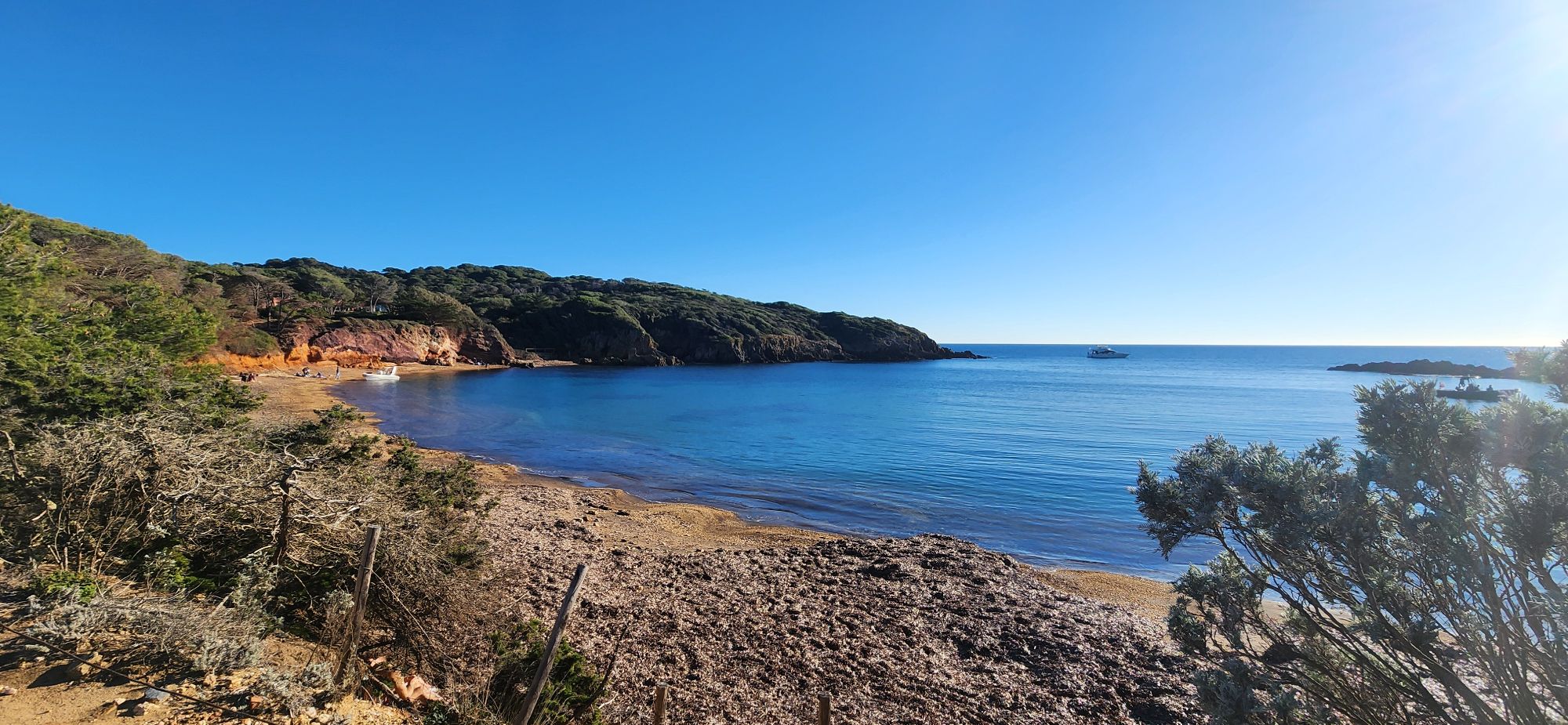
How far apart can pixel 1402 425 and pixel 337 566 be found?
8.07m

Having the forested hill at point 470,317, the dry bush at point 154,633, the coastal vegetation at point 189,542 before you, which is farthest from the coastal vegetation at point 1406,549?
the forested hill at point 470,317

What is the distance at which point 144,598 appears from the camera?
4.30 m

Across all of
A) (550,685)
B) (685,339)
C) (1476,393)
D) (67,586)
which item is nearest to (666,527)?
(550,685)

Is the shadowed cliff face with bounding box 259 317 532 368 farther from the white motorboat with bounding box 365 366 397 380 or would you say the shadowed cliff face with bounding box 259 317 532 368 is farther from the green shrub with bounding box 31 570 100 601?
the green shrub with bounding box 31 570 100 601

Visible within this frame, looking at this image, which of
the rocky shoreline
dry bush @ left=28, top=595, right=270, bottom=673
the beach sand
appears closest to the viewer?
dry bush @ left=28, top=595, right=270, bottom=673

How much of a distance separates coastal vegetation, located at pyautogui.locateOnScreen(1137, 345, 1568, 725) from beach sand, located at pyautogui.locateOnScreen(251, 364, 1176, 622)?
621 centimetres

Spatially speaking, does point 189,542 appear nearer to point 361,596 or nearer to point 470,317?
point 361,596

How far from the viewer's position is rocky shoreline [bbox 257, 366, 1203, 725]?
6.38 meters

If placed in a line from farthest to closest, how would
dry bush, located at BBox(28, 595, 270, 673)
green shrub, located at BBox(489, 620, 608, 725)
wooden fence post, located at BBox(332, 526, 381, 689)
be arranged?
green shrub, located at BBox(489, 620, 608, 725)
wooden fence post, located at BBox(332, 526, 381, 689)
dry bush, located at BBox(28, 595, 270, 673)

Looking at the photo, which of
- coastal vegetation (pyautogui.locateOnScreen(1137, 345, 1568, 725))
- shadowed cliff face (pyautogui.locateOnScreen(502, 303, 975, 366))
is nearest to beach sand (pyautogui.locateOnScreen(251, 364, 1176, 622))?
coastal vegetation (pyautogui.locateOnScreen(1137, 345, 1568, 725))

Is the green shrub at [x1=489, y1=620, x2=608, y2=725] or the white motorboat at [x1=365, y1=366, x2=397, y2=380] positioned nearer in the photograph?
the green shrub at [x1=489, y1=620, x2=608, y2=725]

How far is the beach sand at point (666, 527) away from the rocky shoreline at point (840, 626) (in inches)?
3.2

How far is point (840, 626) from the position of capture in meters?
8.17

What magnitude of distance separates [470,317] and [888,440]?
68.7 metres
